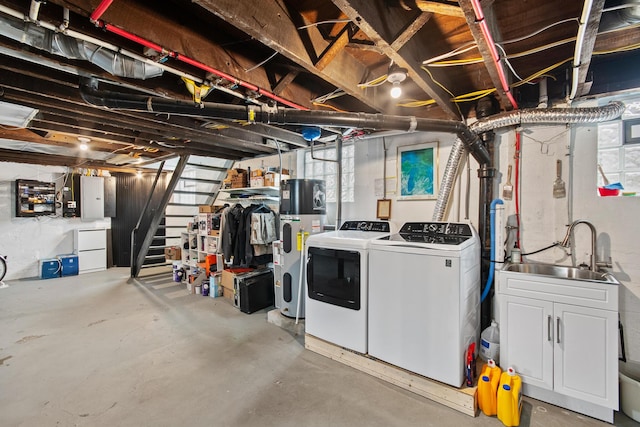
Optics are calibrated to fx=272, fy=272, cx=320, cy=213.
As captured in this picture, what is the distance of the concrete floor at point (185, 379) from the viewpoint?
5.97 ft

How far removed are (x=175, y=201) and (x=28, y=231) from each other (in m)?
2.89

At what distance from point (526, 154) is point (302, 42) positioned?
223cm

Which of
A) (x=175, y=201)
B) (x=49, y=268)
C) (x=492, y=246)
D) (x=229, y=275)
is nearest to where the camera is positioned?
(x=492, y=246)

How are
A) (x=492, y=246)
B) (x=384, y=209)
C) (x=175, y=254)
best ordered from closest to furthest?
(x=492, y=246)
(x=384, y=209)
(x=175, y=254)

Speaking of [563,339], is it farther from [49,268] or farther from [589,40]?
[49,268]

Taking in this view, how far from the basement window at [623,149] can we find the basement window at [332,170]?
2367 mm

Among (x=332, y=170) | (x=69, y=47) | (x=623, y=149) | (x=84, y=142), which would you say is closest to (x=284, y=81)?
(x=69, y=47)

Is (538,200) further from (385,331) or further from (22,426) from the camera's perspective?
(22,426)

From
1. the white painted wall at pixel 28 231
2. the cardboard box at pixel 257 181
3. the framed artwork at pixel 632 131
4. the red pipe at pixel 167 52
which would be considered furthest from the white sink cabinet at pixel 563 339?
the white painted wall at pixel 28 231

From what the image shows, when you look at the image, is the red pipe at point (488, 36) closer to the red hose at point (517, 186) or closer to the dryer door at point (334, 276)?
the red hose at point (517, 186)

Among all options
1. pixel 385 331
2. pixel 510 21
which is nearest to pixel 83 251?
pixel 385 331

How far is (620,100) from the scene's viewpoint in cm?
220

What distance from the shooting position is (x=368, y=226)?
9.77ft

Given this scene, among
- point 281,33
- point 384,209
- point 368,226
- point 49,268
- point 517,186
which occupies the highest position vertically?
point 281,33
